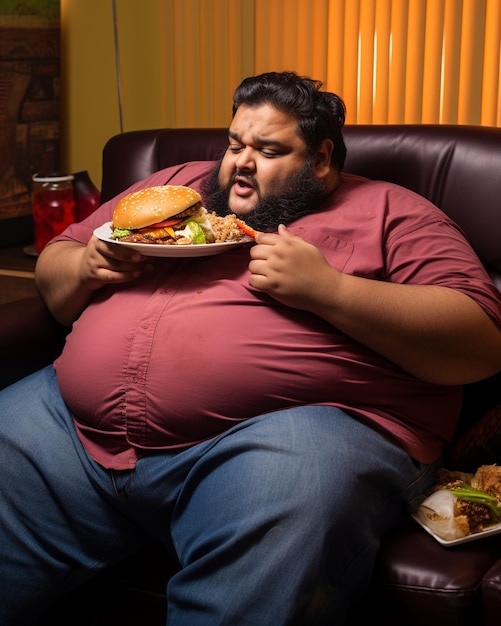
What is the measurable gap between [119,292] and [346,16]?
69.1 inches

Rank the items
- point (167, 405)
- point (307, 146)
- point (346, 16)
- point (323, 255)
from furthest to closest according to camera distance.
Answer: point (346, 16), point (307, 146), point (323, 255), point (167, 405)

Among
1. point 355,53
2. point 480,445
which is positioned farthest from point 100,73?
point 480,445

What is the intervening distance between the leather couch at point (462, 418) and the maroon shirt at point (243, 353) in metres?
0.14

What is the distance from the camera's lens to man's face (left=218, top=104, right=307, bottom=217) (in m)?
1.78

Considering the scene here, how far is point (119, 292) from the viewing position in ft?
5.66

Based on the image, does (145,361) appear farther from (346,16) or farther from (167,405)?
(346,16)

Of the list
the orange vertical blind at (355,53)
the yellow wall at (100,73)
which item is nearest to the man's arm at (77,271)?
the yellow wall at (100,73)

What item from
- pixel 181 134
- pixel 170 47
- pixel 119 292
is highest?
pixel 170 47

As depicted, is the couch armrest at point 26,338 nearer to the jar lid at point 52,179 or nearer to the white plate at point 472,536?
the jar lid at point 52,179

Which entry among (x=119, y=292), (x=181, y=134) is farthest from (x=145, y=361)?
(x=181, y=134)

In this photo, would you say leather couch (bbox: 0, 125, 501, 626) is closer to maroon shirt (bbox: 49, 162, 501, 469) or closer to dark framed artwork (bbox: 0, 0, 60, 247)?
maroon shirt (bbox: 49, 162, 501, 469)

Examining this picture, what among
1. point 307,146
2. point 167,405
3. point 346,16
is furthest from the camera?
point 346,16

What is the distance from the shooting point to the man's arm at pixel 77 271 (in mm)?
1687

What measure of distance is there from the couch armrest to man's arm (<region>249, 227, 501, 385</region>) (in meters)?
0.63
